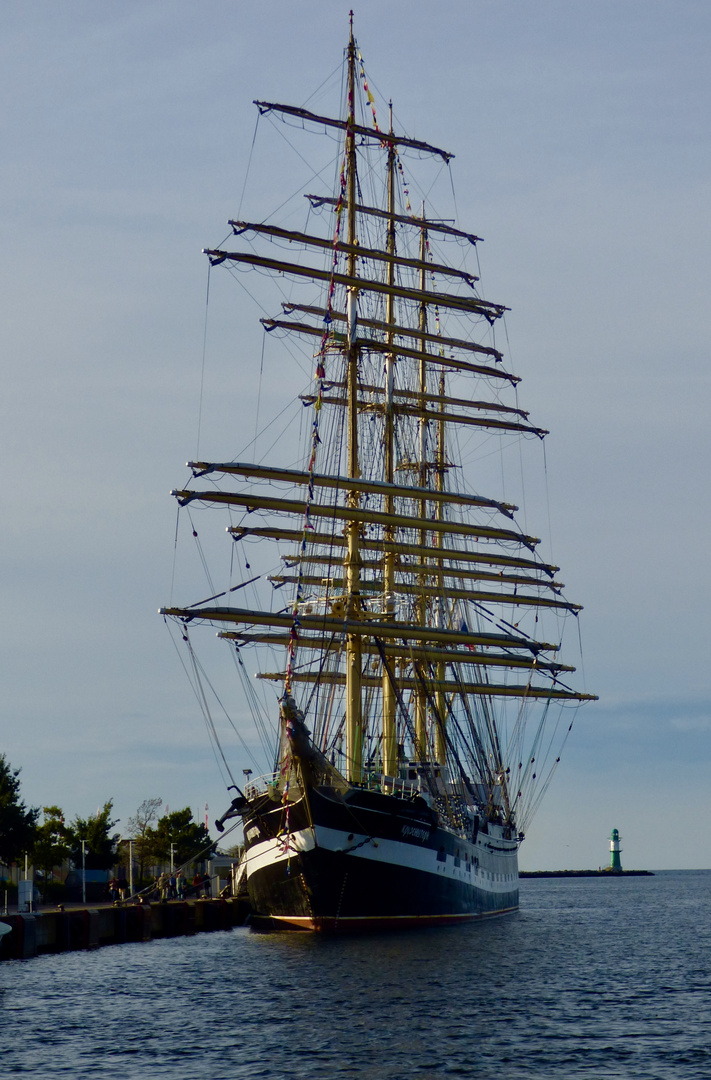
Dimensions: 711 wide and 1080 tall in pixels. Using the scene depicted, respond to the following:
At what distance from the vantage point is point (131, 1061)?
27828 millimetres

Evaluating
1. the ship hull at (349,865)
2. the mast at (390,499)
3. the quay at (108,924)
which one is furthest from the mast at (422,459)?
the ship hull at (349,865)

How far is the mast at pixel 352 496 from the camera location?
5775 cm

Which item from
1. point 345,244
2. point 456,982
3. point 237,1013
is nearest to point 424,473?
point 345,244

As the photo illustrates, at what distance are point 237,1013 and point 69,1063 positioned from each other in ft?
22.1

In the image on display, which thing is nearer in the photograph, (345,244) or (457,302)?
(345,244)

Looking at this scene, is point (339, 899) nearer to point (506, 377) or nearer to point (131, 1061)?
point (131, 1061)

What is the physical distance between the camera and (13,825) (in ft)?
218

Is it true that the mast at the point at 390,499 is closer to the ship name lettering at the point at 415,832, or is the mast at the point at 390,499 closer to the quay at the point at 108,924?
the ship name lettering at the point at 415,832

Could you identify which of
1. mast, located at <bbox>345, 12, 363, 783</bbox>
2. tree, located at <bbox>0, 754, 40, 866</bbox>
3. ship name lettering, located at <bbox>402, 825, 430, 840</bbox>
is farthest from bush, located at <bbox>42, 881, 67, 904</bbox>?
ship name lettering, located at <bbox>402, 825, 430, 840</bbox>

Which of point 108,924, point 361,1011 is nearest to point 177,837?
point 108,924

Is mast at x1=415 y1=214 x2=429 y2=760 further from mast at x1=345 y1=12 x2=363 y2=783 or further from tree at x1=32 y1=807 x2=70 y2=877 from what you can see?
tree at x1=32 y1=807 x2=70 y2=877

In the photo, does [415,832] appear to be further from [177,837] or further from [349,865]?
[177,837]

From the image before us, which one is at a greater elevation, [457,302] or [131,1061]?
[457,302]

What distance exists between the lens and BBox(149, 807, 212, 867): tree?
93750 mm
